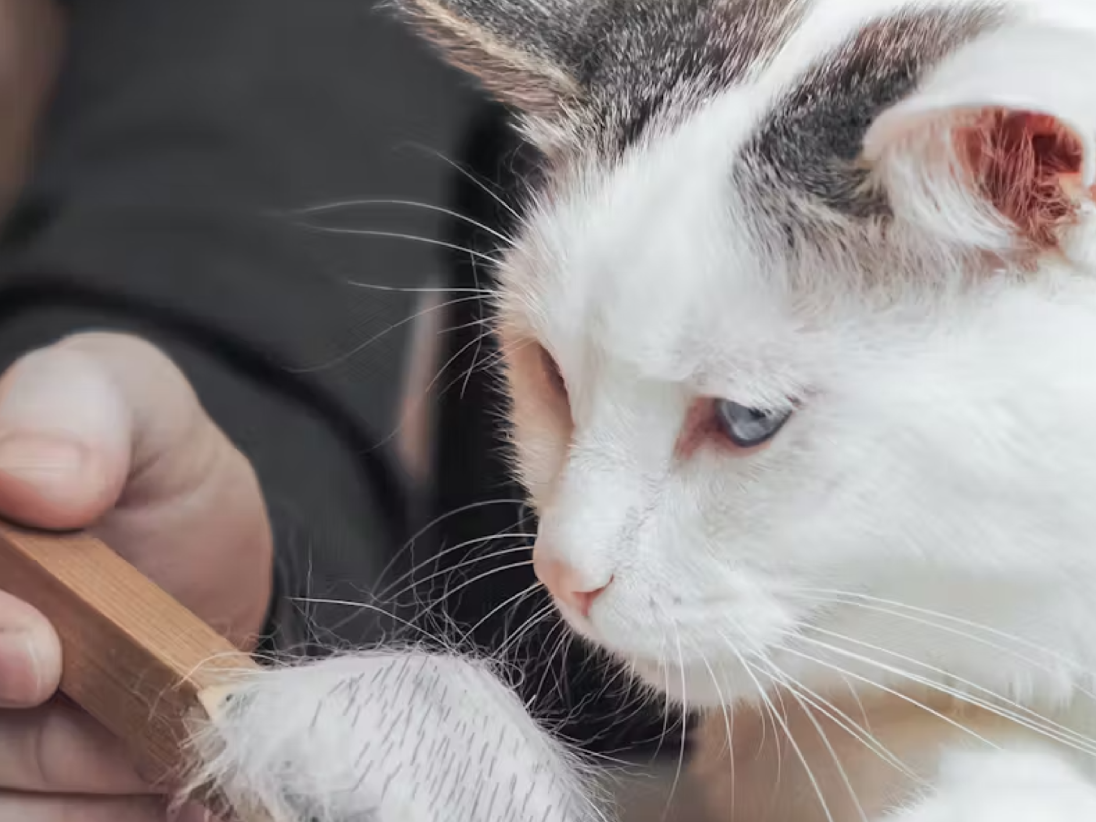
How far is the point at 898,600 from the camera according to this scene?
38 cm

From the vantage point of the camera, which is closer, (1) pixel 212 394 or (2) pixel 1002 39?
(2) pixel 1002 39

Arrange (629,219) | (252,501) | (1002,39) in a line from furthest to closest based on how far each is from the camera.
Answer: (252,501)
(629,219)
(1002,39)

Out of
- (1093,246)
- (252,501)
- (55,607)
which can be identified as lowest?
(252,501)

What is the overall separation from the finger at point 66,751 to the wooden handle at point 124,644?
2.6 inches

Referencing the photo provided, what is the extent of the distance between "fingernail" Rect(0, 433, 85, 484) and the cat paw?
0.39 meters

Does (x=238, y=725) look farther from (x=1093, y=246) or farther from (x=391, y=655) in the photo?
(x=1093, y=246)

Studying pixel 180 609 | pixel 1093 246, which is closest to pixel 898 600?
pixel 1093 246

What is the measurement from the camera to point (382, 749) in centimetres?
34

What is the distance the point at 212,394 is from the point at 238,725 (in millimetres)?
492

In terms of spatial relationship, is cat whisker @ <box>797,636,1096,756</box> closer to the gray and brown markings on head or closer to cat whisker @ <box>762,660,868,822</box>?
cat whisker @ <box>762,660,868,822</box>

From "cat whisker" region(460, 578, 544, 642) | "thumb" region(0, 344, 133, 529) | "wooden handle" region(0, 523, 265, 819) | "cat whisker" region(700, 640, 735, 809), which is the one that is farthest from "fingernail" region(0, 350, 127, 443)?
"cat whisker" region(700, 640, 735, 809)

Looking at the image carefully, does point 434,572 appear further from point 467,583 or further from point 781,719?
point 781,719

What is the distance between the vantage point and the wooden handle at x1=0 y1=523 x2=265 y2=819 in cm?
35

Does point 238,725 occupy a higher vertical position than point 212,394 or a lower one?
higher
